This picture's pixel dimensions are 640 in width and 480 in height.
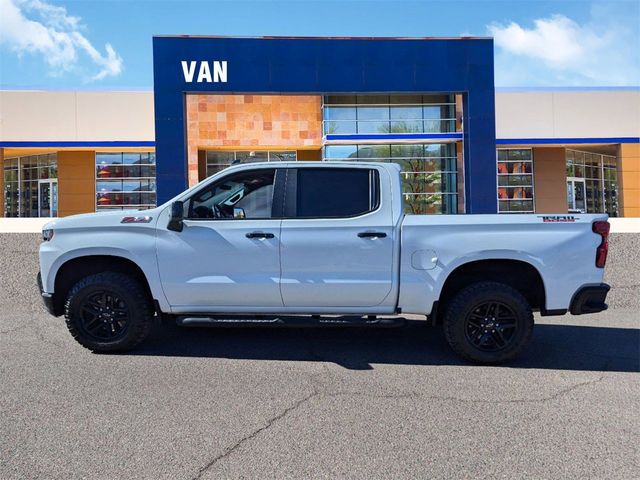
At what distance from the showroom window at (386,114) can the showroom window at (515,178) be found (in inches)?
249

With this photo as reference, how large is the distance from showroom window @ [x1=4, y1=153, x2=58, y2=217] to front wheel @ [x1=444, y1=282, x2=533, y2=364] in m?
25.3

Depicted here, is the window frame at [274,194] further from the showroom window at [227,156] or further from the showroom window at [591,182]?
the showroom window at [591,182]

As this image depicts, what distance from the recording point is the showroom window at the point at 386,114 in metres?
21.6

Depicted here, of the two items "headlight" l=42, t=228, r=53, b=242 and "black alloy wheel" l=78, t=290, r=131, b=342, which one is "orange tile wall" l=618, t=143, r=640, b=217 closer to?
"black alloy wheel" l=78, t=290, r=131, b=342

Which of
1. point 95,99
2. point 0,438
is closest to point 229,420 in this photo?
point 0,438

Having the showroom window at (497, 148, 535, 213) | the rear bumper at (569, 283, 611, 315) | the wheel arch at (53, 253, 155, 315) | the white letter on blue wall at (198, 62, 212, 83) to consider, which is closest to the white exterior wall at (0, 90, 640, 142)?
the showroom window at (497, 148, 535, 213)

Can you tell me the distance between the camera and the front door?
563 cm

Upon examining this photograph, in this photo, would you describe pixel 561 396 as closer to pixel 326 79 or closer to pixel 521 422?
pixel 521 422

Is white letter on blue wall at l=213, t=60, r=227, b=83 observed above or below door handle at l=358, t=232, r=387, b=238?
above

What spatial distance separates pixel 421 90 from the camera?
666 inches

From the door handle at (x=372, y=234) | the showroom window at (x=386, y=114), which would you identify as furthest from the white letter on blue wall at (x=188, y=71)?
the door handle at (x=372, y=234)

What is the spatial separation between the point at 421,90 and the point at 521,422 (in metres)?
14.1

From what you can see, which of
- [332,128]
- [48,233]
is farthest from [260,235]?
[332,128]

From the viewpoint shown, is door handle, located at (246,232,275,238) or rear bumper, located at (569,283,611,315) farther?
door handle, located at (246,232,275,238)
